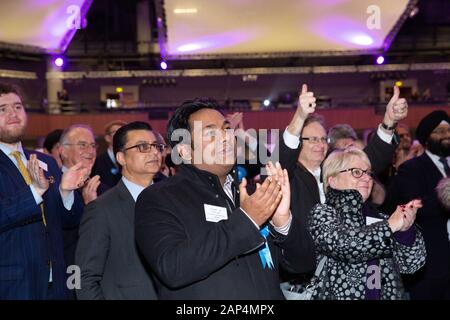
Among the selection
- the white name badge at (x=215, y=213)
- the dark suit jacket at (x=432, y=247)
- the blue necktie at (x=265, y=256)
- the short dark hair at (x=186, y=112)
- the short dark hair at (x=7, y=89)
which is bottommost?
the dark suit jacket at (x=432, y=247)

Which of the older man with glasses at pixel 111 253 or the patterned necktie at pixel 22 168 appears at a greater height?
the patterned necktie at pixel 22 168

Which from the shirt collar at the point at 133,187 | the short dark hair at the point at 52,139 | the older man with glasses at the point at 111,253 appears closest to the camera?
the older man with glasses at the point at 111,253

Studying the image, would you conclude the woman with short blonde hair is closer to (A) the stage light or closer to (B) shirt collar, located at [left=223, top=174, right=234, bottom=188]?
(B) shirt collar, located at [left=223, top=174, right=234, bottom=188]

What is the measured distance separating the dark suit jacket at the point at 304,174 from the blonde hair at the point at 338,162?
172mm

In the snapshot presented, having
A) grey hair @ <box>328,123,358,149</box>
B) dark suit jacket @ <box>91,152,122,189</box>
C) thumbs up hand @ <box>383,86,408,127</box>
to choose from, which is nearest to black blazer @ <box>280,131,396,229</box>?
thumbs up hand @ <box>383,86,408,127</box>

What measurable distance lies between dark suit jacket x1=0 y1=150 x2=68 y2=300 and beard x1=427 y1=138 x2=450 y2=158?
273 centimetres

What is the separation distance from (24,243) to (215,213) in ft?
4.03

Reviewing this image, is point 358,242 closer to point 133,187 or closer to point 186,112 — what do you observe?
point 186,112

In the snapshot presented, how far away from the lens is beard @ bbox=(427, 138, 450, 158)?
158 inches

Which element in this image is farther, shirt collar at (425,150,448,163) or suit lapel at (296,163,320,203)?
shirt collar at (425,150,448,163)

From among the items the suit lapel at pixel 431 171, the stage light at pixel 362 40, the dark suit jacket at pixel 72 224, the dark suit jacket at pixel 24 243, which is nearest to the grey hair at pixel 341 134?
the suit lapel at pixel 431 171

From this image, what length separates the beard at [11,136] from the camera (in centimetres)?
277

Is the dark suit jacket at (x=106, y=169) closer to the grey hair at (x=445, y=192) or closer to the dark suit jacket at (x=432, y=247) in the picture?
the dark suit jacket at (x=432, y=247)
